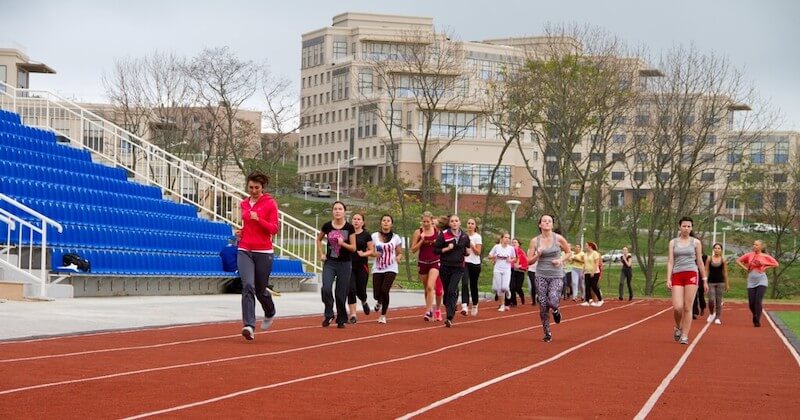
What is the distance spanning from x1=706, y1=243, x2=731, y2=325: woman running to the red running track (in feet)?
22.4

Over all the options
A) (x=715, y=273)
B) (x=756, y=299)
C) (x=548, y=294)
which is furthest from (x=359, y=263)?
(x=756, y=299)

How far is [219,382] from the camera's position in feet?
39.7

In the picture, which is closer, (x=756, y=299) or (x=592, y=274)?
(x=756, y=299)

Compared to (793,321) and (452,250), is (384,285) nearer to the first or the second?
(452,250)

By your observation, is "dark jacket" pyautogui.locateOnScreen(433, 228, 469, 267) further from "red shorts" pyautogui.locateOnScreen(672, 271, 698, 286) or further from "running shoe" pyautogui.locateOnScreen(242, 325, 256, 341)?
"running shoe" pyautogui.locateOnScreen(242, 325, 256, 341)

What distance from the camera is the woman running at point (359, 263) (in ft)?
71.7

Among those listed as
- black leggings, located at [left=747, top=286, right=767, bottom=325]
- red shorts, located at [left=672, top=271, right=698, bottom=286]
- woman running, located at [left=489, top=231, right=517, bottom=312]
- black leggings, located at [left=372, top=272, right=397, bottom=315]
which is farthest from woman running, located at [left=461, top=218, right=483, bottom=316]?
red shorts, located at [left=672, top=271, right=698, bottom=286]

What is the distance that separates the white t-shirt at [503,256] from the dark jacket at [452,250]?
9.10 m

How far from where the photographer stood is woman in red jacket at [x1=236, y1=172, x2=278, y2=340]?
17391 millimetres

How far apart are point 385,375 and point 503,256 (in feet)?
63.5

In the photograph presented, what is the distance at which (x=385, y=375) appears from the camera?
1328 cm

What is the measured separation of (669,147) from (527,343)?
1999 inches

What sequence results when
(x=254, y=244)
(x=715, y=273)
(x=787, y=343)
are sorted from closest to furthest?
(x=254, y=244) → (x=787, y=343) → (x=715, y=273)

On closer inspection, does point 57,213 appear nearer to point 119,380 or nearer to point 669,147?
point 119,380
